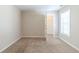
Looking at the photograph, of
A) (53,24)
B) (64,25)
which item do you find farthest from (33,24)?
(64,25)

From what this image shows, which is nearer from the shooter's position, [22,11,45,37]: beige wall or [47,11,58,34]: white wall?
[22,11,45,37]: beige wall

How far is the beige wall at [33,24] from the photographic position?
2.28 metres

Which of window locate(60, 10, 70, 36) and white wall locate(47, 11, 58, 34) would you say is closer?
window locate(60, 10, 70, 36)

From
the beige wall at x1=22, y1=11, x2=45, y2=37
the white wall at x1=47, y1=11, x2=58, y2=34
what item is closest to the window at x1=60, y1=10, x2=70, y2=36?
the white wall at x1=47, y1=11, x2=58, y2=34

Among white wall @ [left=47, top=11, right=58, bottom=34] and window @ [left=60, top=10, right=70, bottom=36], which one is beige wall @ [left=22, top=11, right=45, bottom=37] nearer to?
white wall @ [left=47, top=11, right=58, bottom=34]

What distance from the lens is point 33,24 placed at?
2459 mm

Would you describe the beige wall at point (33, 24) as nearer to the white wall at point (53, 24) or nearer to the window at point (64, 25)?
the white wall at point (53, 24)

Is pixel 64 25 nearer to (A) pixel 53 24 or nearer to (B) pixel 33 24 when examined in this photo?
(A) pixel 53 24

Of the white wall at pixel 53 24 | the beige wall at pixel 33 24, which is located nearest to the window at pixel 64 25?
the white wall at pixel 53 24

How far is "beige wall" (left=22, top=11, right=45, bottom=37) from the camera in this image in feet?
7.49

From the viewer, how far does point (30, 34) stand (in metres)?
2.40
